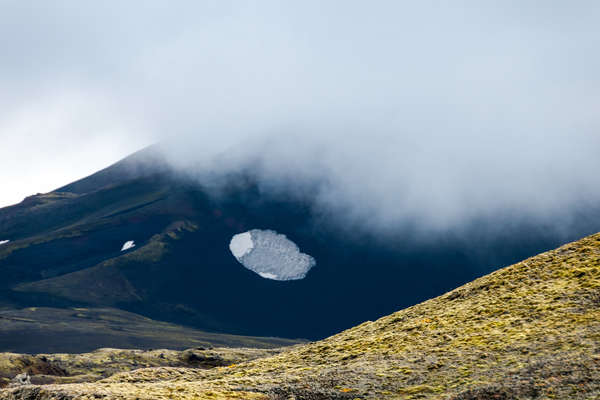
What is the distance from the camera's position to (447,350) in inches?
985

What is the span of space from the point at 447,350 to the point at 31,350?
173m

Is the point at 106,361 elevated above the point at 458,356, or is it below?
below

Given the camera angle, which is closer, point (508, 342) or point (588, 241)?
point (508, 342)

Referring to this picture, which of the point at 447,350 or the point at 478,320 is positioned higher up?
the point at 478,320

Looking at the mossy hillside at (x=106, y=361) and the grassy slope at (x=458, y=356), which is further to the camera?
the mossy hillside at (x=106, y=361)

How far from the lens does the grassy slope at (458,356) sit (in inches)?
799

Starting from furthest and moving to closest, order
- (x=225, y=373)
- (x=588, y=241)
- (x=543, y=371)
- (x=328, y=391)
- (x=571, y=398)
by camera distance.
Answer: (x=588, y=241)
(x=225, y=373)
(x=328, y=391)
(x=543, y=371)
(x=571, y=398)

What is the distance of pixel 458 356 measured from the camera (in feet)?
78.8

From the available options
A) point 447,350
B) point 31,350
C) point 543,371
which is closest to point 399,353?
point 447,350

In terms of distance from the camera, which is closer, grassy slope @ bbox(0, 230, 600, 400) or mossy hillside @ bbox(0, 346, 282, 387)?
grassy slope @ bbox(0, 230, 600, 400)

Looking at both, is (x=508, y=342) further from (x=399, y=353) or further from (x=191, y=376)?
(x=191, y=376)

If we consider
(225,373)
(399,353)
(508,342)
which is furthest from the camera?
(225,373)

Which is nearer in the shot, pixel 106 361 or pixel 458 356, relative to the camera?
pixel 458 356

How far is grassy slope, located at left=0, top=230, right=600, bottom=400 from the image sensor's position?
20.3 metres
